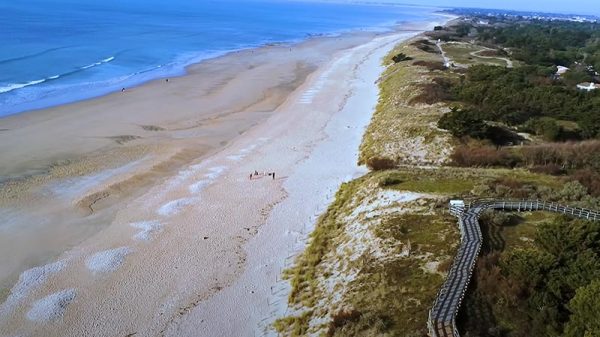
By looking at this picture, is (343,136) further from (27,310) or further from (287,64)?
(287,64)

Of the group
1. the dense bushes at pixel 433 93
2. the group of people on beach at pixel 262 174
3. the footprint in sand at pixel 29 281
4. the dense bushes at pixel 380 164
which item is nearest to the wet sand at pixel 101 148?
the footprint in sand at pixel 29 281

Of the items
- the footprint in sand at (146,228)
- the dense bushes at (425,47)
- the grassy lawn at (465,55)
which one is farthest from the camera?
the dense bushes at (425,47)

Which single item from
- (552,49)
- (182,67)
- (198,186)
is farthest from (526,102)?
(552,49)

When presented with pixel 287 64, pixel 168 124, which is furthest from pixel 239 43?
pixel 168 124

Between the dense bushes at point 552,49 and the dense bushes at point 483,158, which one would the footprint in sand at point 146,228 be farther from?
the dense bushes at point 552,49

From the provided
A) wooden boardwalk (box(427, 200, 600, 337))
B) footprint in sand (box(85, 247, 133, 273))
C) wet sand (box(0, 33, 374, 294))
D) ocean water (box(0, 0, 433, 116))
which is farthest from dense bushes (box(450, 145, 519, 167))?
ocean water (box(0, 0, 433, 116))
